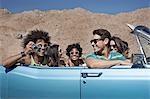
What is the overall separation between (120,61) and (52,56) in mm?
699

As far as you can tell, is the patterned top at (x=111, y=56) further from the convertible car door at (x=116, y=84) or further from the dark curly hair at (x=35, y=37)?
the dark curly hair at (x=35, y=37)

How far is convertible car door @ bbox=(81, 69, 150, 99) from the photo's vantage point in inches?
193

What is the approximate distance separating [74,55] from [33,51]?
0.45m

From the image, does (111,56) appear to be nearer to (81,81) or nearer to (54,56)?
(81,81)

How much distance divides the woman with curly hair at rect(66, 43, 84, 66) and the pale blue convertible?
7.6 inches

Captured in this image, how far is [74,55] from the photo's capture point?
5449mm

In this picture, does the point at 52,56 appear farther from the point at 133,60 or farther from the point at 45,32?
the point at 133,60

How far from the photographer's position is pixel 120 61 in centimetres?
509

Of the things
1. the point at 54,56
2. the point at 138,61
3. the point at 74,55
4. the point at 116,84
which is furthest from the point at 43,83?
the point at 138,61

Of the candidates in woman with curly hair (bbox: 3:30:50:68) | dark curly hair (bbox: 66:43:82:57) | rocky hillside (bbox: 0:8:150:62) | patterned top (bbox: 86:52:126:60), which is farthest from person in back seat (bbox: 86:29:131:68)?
woman with curly hair (bbox: 3:30:50:68)

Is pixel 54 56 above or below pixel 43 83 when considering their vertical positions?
above

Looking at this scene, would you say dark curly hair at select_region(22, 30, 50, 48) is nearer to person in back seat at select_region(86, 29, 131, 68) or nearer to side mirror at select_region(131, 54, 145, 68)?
person in back seat at select_region(86, 29, 131, 68)

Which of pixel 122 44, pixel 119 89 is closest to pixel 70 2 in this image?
pixel 122 44

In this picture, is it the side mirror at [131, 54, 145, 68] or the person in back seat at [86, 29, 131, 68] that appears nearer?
the side mirror at [131, 54, 145, 68]
